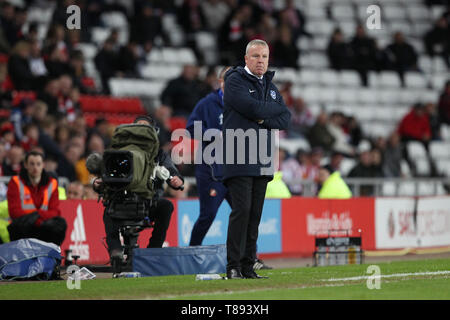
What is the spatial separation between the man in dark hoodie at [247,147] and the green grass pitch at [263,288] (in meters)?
0.39

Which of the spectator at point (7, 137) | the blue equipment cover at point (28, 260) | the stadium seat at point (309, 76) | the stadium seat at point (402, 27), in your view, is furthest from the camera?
the stadium seat at point (402, 27)

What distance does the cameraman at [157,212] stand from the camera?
1150 centimetres

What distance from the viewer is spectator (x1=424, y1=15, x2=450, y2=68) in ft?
94.0

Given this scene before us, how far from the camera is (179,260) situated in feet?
37.9

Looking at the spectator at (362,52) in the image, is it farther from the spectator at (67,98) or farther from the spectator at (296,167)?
the spectator at (67,98)

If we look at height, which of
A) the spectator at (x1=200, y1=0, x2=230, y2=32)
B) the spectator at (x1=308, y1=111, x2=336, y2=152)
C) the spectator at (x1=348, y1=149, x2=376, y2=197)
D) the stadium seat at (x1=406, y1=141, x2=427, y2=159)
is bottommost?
the spectator at (x1=348, y1=149, x2=376, y2=197)

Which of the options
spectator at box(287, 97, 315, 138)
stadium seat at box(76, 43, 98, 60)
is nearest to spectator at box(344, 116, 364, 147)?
spectator at box(287, 97, 315, 138)

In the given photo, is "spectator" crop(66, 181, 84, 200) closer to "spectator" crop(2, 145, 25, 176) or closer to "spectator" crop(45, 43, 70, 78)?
"spectator" crop(2, 145, 25, 176)

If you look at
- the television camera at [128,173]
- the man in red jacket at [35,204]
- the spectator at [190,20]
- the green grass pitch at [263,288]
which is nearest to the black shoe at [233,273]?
the green grass pitch at [263,288]

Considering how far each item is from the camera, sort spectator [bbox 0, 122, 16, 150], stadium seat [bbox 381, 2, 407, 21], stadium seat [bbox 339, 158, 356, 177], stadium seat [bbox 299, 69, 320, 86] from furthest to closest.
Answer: stadium seat [bbox 381, 2, 407, 21]
stadium seat [bbox 299, 69, 320, 86]
stadium seat [bbox 339, 158, 356, 177]
spectator [bbox 0, 122, 16, 150]

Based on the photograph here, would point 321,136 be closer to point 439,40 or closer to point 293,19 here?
point 293,19

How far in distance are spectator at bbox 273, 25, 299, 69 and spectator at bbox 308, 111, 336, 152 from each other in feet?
9.22

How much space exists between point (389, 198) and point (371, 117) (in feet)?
25.2
